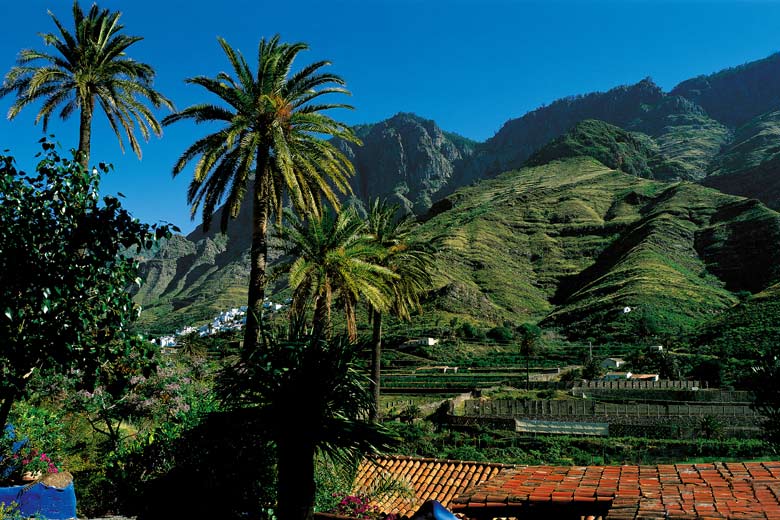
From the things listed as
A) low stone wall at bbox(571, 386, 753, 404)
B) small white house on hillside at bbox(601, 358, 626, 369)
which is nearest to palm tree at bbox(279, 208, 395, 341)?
low stone wall at bbox(571, 386, 753, 404)

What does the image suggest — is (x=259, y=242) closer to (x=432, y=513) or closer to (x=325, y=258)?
(x=325, y=258)

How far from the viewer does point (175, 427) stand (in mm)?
14477

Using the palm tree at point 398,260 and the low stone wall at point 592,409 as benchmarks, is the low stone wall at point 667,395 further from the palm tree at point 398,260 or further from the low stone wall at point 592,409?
the palm tree at point 398,260

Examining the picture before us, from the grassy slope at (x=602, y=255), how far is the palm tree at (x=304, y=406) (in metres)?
86.3

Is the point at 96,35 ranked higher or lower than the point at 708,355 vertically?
higher

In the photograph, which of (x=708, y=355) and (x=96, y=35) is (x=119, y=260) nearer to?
(x=96, y=35)

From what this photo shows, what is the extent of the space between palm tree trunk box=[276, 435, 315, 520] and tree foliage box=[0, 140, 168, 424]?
102 inches

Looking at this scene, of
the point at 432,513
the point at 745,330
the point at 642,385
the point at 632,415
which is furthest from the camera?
the point at 745,330

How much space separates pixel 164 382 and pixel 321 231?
6.52m

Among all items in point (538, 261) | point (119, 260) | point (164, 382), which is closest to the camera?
point (119, 260)

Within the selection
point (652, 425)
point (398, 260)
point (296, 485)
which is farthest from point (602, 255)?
point (296, 485)

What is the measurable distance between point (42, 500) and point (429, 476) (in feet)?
34.9

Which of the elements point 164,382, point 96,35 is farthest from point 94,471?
point 96,35

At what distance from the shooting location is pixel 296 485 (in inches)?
322
